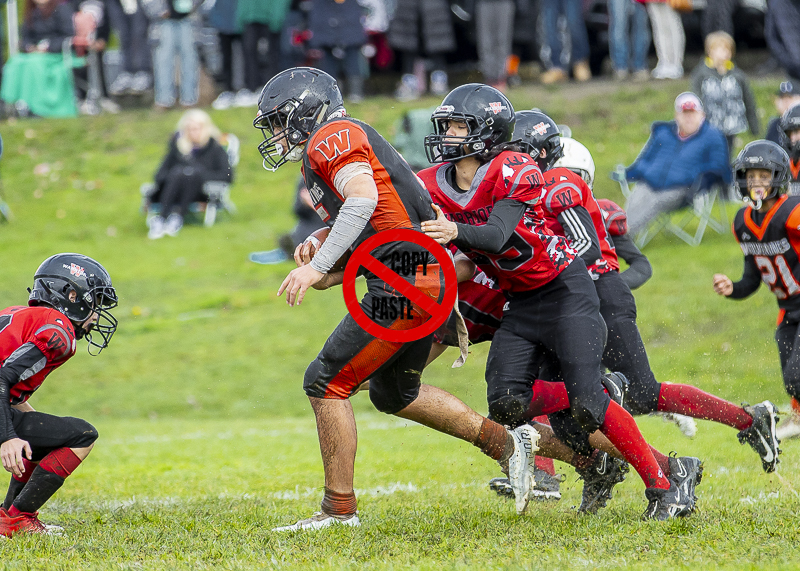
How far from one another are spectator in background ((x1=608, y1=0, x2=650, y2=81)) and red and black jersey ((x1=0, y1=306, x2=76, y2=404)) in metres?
11.9

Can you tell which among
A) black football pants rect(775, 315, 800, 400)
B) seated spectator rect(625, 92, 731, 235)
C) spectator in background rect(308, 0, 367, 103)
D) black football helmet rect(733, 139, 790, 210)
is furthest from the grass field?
black football helmet rect(733, 139, 790, 210)

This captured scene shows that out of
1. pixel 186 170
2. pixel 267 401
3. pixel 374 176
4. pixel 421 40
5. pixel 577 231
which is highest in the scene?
pixel 374 176

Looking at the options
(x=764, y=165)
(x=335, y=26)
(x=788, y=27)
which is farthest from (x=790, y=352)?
(x=335, y=26)

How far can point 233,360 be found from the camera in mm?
10977

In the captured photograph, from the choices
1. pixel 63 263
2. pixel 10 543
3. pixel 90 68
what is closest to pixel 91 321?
pixel 63 263

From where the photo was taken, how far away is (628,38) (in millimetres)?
15766

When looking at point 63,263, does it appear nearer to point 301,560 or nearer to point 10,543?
point 10,543

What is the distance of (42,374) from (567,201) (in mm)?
2706

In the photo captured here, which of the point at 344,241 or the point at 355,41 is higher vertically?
the point at 344,241

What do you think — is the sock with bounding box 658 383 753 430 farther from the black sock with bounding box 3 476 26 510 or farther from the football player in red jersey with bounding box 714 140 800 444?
the black sock with bounding box 3 476 26 510

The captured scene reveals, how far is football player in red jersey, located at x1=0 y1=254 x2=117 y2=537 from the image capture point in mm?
4512

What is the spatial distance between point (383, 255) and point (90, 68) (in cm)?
1507

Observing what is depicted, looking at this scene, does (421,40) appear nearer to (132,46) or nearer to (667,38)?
(667,38)

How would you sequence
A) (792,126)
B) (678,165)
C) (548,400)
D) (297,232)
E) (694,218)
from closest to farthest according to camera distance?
(548,400) < (792,126) < (678,165) < (297,232) < (694,218)
